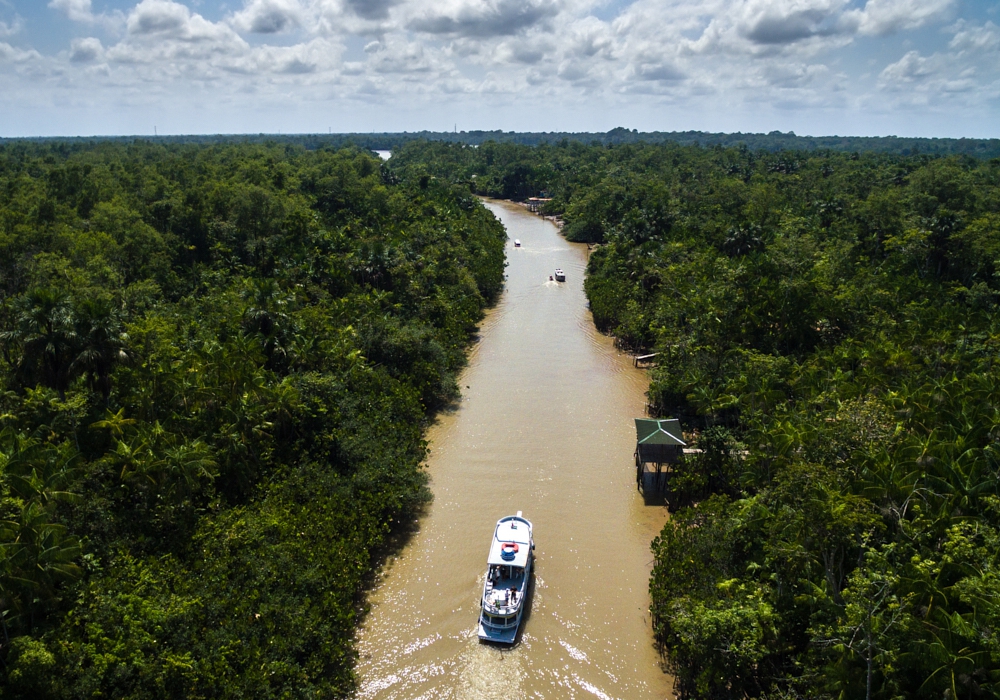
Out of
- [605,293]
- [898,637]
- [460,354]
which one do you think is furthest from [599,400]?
[898,637]

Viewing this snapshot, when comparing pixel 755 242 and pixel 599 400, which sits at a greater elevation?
pixel 755 242

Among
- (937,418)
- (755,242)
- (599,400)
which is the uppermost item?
(755,242)

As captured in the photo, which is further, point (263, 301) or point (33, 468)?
point (263, 301)

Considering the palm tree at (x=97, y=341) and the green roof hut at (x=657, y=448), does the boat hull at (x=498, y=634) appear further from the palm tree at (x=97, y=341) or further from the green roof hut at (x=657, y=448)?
the palm tree at (x=97, y=341)

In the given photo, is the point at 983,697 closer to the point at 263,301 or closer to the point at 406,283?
the point at 263,301

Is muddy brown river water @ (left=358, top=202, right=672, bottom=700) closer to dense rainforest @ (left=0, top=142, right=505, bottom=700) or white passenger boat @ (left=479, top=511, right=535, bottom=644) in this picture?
white passenger boat @ (left=479, top=511, right=535, bottom=644)

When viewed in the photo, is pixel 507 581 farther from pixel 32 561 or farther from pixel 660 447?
pixel 32 561

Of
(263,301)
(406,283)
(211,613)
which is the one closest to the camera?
(211,613)

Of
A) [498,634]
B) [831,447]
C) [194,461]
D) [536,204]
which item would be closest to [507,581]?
[498,634]
